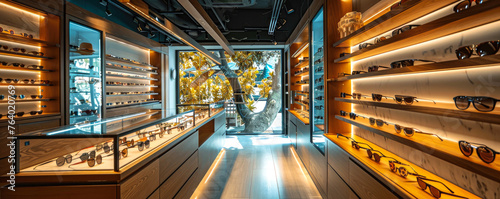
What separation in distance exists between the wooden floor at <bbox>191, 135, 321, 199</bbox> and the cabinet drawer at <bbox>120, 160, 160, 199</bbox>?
118cm

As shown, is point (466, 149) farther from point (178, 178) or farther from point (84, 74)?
point (84, 74)

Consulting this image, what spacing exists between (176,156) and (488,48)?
2.39m

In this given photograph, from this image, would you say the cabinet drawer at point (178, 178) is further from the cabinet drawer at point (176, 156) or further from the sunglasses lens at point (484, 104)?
the sunglasses lens at point (484, 104)

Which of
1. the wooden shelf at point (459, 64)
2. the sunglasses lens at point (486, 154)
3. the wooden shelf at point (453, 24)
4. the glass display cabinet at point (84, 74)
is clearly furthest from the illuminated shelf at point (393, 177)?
the glass display cabinet at point (84, 74)

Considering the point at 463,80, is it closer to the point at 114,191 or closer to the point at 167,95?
the point at 114,191

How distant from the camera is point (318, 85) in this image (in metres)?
3.25

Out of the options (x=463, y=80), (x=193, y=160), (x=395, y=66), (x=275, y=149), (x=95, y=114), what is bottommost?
(x=275, y=149)

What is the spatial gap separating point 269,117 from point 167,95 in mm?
3131

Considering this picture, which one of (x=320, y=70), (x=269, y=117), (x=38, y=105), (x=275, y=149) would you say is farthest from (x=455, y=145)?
(x=269, y=117)

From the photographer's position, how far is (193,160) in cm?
286

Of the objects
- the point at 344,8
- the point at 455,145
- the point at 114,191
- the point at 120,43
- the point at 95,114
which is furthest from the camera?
the point at 120,43

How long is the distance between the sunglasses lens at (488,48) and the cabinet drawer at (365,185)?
0.87 meters

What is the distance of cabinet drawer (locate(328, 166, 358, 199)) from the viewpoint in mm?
1962

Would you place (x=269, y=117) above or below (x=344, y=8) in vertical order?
below
